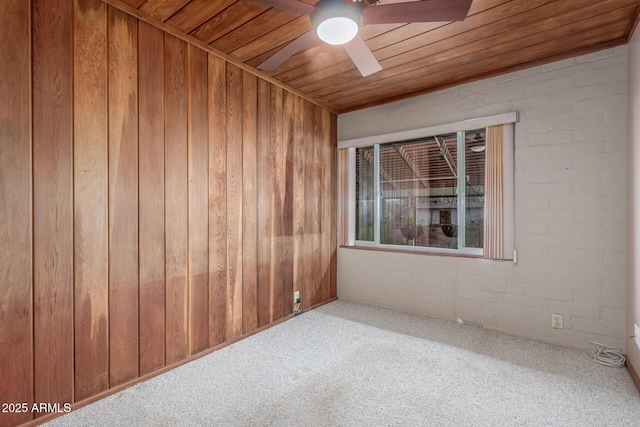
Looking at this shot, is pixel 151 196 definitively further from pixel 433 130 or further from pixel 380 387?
pixel 433 130

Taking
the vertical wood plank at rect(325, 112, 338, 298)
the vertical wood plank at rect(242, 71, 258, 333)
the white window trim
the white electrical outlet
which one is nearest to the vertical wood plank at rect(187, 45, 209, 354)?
the vertical wood plank at rect(242, 71, 258, 333)

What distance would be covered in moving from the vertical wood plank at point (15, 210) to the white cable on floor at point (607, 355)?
12.4 feet

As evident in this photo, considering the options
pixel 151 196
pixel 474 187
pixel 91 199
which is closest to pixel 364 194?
pixel 474 187

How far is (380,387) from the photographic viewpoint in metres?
2.06

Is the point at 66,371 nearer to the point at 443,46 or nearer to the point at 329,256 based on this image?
the point at 329,256

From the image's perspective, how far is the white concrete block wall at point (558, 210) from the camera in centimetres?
246

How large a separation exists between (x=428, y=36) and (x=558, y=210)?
6.03ft

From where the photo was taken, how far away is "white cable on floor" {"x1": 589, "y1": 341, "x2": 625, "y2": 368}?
91.4 inches

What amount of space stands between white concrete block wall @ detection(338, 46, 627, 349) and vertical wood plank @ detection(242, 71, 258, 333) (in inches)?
76.6

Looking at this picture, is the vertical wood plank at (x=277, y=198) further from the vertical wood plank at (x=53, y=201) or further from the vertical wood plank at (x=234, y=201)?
the vertical wood plank at (x=53, y=201)

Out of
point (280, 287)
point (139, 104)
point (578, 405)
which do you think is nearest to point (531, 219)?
point (578, 405)

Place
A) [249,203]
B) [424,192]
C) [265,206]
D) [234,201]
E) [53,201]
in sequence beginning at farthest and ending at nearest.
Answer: [424,192] → [265,206] → [249,203] → [234,201] → [53,201]

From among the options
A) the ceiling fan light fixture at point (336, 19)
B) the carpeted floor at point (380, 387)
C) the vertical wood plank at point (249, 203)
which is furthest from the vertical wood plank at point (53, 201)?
the ceiling fan light fixture at point (336, 19)

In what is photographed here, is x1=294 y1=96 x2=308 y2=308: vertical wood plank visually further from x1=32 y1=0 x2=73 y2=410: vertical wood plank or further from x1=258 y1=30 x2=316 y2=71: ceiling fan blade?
x1=32 y1=0 x2=73 y2=410: vertical wood plank
